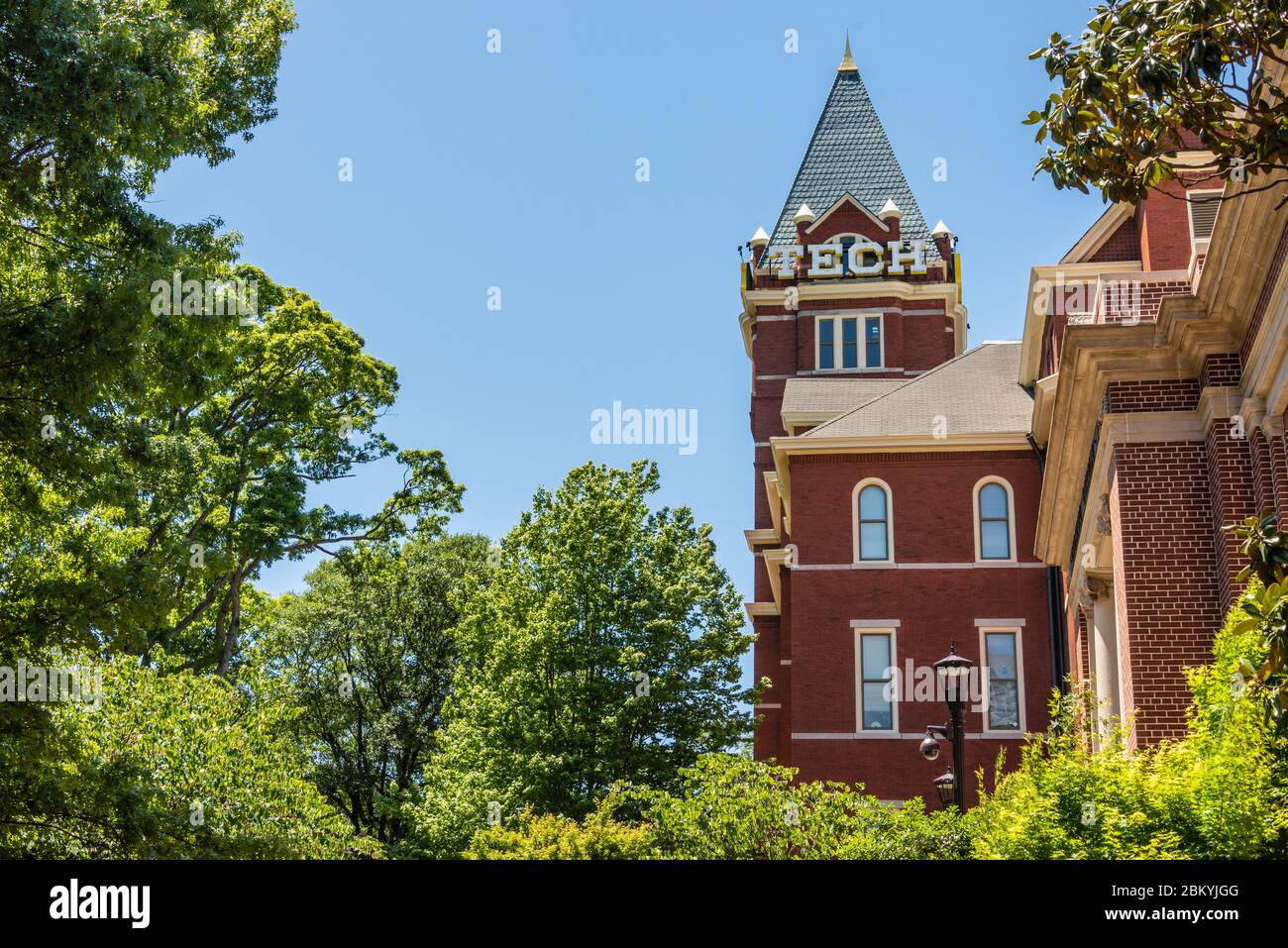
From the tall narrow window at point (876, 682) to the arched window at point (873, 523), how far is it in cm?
195

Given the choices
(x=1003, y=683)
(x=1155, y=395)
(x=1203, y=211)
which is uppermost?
(x=1203, y=211)

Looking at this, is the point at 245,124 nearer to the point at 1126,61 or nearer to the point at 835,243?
the point at 1126,61

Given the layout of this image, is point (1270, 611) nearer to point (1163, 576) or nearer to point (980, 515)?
point (1163, 576)

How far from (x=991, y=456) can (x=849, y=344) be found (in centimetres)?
2056

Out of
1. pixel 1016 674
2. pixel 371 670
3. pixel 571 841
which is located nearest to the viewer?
pixel 571 841

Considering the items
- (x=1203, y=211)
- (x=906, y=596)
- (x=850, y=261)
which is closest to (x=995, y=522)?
(x=906, y=596)

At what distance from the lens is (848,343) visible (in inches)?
2179

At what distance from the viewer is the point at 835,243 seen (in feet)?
188

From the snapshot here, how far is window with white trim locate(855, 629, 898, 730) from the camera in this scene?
110ft

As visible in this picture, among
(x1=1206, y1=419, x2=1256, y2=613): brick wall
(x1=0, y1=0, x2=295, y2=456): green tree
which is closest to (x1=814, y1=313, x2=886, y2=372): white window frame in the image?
(x1=1206, y1=419, x2=1256, y2=613): brick wall

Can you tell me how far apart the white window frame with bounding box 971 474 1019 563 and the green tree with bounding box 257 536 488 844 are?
62.8 ft
